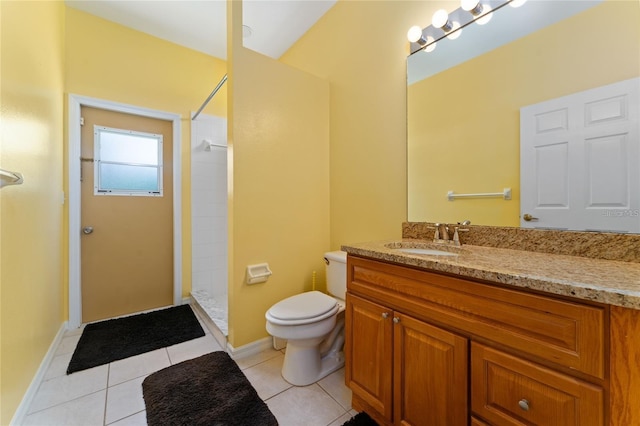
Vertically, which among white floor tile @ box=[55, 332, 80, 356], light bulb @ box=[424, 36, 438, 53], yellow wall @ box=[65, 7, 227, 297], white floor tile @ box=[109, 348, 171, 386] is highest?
yellow wall @ box=[65, 7, 227, 297]

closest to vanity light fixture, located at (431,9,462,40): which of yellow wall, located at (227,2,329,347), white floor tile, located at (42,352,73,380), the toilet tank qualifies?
yellow wall, located at (227,2,329,347)

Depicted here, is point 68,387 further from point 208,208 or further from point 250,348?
point 208,208

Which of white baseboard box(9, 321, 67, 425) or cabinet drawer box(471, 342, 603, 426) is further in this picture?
white baseboard box(9, 321, 67, 425)

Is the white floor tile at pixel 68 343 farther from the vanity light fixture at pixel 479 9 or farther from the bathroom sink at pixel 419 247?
the vanity light fixture at pixel 479 9

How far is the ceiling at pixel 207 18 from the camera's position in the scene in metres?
2.19

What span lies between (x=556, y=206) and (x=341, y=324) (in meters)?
1.36

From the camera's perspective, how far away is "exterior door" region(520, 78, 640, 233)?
3.19 feet

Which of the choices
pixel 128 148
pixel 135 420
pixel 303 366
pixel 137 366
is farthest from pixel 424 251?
pixel 128 148

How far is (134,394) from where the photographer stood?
147cm

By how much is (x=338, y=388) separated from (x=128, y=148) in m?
2.80

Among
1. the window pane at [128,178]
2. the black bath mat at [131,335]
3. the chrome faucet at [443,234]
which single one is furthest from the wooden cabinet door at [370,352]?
the window pane at [128,178]

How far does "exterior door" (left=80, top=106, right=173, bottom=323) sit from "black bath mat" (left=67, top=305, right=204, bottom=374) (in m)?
0.21

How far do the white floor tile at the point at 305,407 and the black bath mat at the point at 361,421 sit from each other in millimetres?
72

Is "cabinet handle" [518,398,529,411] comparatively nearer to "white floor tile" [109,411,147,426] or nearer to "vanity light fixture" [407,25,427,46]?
"white floor tile" [109,411,147,426]
